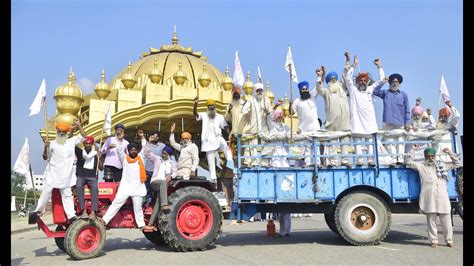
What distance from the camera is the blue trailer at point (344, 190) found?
6.76 metres

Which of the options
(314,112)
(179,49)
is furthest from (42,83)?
(179,49)

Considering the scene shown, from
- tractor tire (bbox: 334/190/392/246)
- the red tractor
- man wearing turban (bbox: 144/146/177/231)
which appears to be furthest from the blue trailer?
man wearing turban (bbox: 144/146/177/231)

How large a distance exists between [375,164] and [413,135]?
903 mm

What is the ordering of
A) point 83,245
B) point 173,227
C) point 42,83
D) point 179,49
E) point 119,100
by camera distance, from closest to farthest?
point 83,245
point 173,227
point 42,83
point 119,100
point 179,49

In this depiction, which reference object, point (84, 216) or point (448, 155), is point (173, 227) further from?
point (448, 155)

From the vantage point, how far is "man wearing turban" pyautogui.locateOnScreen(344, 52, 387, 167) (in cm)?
719

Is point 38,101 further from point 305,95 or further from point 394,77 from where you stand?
point 394,77

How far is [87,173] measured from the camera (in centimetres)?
637

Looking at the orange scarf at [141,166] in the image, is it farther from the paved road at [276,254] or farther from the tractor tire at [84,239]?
→ the paved road at [276,254]

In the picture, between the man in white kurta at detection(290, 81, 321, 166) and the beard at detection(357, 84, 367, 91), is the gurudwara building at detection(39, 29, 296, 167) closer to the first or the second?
the man in white kurta at detection(290, 81, 321, 166)

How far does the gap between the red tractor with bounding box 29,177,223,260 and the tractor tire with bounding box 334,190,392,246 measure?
205 cm

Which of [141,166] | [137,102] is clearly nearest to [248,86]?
[137,102]
